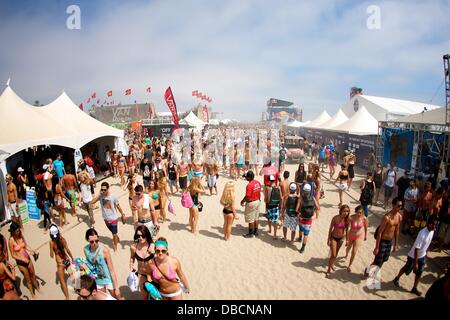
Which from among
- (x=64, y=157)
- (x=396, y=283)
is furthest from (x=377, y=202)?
(x=64, y=157)

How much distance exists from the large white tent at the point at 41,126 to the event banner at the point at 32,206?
1.52 meters

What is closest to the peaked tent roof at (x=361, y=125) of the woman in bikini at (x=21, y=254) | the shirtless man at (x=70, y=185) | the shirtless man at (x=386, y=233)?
the shirtless man at (x=386, y=233)

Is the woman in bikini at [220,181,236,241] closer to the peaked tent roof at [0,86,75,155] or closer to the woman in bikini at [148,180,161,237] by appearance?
the woman in bikini at [148,180,161,237]

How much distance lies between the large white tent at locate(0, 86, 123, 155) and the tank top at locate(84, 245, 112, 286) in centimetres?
600

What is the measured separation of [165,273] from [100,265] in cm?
109

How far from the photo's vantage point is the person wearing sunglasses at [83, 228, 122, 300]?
322cm

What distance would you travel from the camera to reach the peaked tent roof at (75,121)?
10156 millimetres

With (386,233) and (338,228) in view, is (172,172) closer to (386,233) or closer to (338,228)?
(338,228)

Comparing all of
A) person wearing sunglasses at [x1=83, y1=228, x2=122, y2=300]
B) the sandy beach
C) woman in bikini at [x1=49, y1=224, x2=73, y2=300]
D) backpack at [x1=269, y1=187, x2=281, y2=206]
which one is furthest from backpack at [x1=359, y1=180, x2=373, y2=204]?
woman in bikini at [x1=49, y1=224, x2=73, y2=300]

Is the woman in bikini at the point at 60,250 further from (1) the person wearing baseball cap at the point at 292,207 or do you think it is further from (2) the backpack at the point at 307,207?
(2) the backpack at the point at 307,207

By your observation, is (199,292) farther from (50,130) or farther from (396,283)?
(50,130)

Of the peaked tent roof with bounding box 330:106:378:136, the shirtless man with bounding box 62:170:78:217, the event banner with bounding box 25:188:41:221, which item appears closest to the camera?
the event banner with bounding box 25:188:41:221

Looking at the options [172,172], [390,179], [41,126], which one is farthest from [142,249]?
[41,126]
